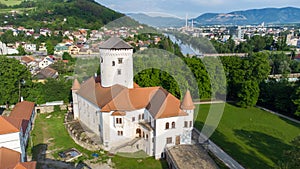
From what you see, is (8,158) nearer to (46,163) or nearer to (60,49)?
(46,163)

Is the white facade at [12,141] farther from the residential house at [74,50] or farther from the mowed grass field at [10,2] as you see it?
the mowed grass field at [10,2]

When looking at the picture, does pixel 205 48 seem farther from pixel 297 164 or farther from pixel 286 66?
pixel 297 164

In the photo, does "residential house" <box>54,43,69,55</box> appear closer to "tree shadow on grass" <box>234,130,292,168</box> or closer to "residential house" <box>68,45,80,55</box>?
"residential house" <box>68,45,80,55</box>

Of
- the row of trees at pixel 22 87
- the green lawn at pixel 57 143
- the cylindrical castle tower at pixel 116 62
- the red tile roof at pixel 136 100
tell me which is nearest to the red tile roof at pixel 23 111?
the green lawn at pixel 57 143

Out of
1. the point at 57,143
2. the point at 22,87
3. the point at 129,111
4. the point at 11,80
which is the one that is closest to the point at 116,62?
the point at 129,111

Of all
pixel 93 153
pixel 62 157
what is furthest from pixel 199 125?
pixel 62 157

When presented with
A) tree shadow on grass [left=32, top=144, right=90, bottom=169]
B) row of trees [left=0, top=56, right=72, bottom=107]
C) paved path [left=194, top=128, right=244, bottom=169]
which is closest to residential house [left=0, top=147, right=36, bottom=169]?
tree shadow on grass [left=32, top=144, right=90, bottom=169]
